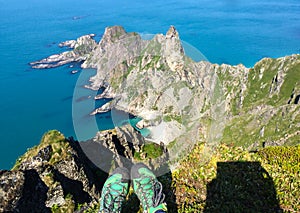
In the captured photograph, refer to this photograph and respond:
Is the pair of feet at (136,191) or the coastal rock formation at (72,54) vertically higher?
the pair of feet at (136,191)

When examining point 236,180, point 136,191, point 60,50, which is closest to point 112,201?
point 136,191

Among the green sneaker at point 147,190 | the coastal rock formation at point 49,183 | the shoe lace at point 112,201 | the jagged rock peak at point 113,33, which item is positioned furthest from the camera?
the jagged rock peak at point 113,33

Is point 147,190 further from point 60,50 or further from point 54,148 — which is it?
point 60,50

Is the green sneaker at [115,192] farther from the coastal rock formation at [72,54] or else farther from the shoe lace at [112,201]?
the coastal rock formation at [72,54]

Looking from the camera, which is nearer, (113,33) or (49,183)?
(49,183)

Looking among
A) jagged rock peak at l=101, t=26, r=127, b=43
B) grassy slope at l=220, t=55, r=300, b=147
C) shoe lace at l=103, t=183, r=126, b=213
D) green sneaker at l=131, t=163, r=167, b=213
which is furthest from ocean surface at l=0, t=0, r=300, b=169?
green sneaker at l=131, t=163, r=167, b=213

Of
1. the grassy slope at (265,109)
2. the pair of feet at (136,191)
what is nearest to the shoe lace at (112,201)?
the pair of feet at (136,191)

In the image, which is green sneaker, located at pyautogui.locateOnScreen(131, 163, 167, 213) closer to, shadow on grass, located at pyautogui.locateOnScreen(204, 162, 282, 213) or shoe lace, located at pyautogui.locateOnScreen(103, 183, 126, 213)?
shoe lace, located at pyautogui.locateOnScreen(103, 183, 126, 213)
